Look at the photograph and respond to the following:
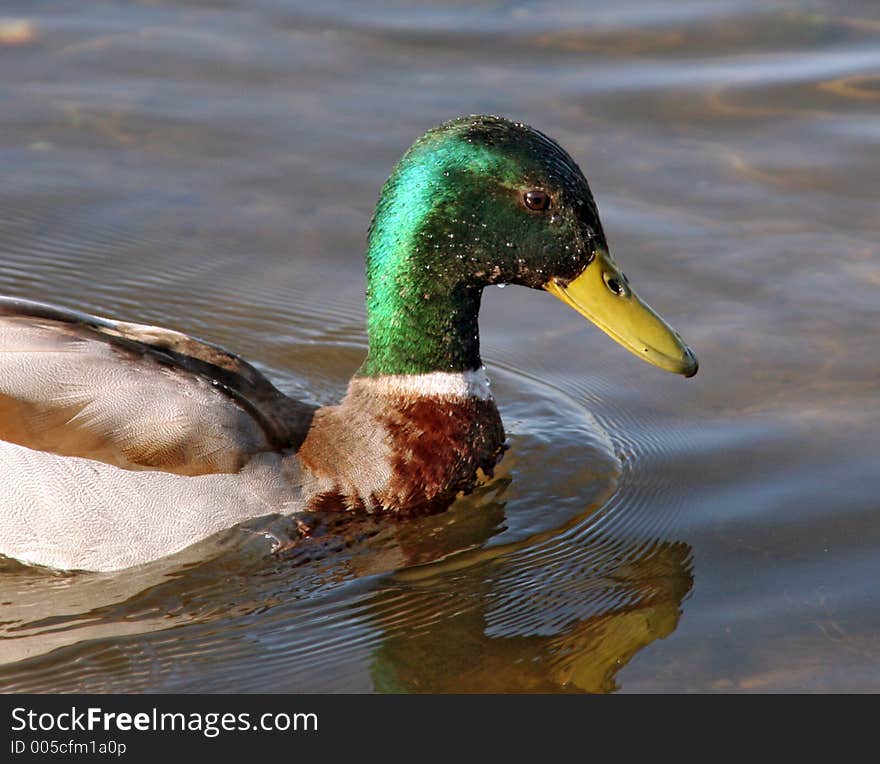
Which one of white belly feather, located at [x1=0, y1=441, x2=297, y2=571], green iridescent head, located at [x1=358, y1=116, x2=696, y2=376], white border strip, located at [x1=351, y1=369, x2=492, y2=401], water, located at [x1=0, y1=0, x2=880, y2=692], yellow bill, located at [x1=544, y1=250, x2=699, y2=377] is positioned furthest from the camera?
white border strip, located at [x1=351, y1=369, x2=492, y2=401]

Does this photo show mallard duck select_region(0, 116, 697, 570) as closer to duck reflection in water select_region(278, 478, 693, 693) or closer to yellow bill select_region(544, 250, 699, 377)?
yellow bill select_region(544, 250, 699, 377)

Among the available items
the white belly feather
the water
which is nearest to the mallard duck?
the white belly feather

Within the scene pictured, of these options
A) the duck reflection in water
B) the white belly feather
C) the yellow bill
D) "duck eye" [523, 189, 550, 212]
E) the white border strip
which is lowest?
the duck reflection in water

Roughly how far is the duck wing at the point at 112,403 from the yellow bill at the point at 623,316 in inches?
49.0

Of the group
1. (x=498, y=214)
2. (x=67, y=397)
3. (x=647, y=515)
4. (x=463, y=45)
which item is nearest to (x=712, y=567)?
(x=647, y=515)

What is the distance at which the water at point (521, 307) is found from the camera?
16.8 feet

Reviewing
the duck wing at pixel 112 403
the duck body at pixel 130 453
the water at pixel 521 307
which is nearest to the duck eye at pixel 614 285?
the water at pixel 521 307

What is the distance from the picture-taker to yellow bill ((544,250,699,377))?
5.68 m

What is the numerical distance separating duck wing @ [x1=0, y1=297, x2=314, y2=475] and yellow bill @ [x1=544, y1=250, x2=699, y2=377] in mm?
1243

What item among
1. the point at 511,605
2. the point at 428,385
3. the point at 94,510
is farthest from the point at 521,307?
the point at 94,510

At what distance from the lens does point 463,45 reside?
942 centimetres

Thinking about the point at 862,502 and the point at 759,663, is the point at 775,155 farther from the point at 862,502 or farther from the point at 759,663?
the point at 759,663
